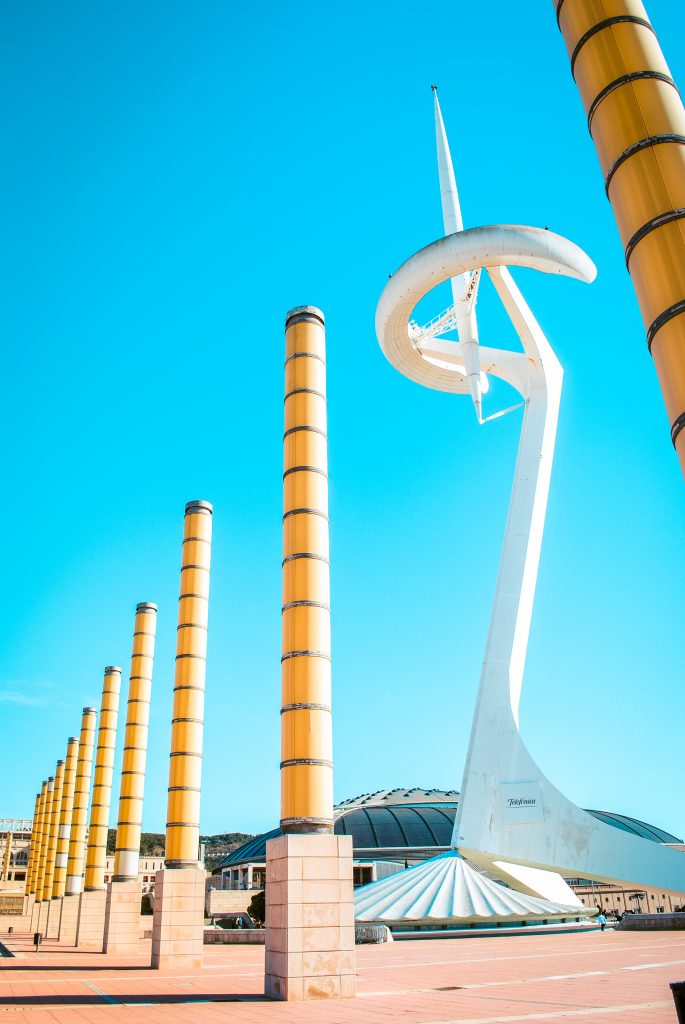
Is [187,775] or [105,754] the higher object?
[105,754]

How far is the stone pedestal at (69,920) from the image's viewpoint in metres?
31.5

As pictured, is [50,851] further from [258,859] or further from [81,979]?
[81,979]

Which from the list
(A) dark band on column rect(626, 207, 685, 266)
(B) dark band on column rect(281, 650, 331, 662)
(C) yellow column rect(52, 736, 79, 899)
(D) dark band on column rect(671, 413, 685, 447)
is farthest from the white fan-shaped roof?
(A) dark band on column rect(626, 207, 685, 266)

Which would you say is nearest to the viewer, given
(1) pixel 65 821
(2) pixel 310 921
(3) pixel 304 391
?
(2) pixel 310 921

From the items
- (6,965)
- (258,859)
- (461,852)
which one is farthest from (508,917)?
(258,859)

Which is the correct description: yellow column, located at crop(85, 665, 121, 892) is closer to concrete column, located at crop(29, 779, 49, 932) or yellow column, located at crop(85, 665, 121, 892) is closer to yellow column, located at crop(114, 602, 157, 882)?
yellow column, located at crop(114, 602, 157, 882)

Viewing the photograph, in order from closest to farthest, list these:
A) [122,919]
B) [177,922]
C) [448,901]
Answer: [177,922], [122,919], [448,901]

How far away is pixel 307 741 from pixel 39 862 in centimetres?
4199

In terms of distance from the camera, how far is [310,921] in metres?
11.4

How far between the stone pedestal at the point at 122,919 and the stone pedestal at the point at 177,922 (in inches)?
259

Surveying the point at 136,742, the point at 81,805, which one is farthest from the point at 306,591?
the point at 81,805

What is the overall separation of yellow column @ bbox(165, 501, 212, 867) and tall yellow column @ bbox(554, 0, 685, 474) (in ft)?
49.3

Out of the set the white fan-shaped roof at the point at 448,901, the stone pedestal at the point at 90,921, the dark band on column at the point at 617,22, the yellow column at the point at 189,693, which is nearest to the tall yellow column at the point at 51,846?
the stone pedestal at the point at 90,921

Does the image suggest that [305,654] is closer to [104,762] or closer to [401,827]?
[104,762]
